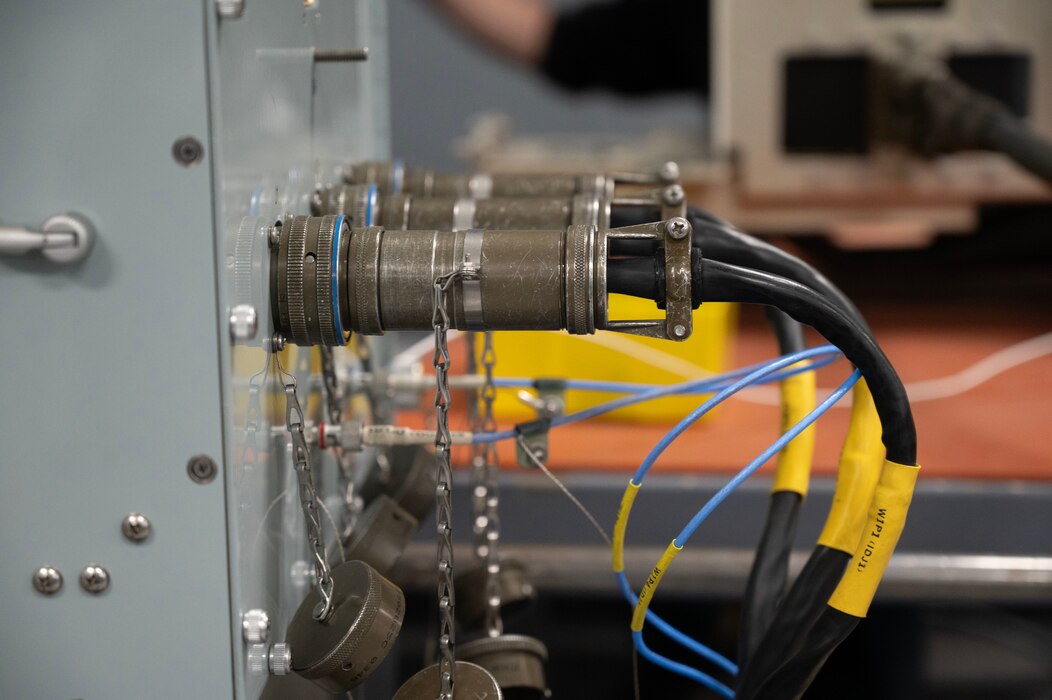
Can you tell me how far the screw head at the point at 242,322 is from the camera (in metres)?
0.45

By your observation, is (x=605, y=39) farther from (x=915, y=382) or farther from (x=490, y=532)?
(x=490, y=532)

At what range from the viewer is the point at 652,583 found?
0.54 m

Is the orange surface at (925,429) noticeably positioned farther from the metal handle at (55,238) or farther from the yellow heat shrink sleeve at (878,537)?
the metal handle at (55,238)

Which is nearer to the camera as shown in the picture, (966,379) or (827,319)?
(827,319)

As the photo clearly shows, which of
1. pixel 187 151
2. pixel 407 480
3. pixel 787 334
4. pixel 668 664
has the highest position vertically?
pixel 187 151

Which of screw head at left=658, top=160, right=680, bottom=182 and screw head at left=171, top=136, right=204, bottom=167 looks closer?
screw head at left=171, top=136, right=204, bottom=167

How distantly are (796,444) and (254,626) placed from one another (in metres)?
0.35

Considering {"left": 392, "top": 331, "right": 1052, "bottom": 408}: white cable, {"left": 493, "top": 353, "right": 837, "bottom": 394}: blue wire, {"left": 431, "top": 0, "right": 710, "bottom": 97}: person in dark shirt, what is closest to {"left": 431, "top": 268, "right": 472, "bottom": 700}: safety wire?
{"left": 493, "top": 353, "right": 837, "bottom": 394}: blue wire

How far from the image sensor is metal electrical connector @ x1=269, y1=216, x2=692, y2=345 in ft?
1.60

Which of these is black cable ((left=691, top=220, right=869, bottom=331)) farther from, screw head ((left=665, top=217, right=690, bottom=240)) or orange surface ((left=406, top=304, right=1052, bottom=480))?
orange surface ((left=406, top=304, right=1052, bottom=480))

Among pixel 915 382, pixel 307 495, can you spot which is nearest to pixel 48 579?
pixel 307 495

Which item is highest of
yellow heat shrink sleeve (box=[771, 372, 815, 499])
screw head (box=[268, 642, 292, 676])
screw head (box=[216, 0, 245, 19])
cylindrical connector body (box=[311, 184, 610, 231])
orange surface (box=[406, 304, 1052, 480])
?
screw head (box=[216, 0, 245, 19])

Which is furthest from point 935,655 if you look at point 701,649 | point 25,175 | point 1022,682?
point 25,175

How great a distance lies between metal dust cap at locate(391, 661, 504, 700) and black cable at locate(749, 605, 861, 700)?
145mm
